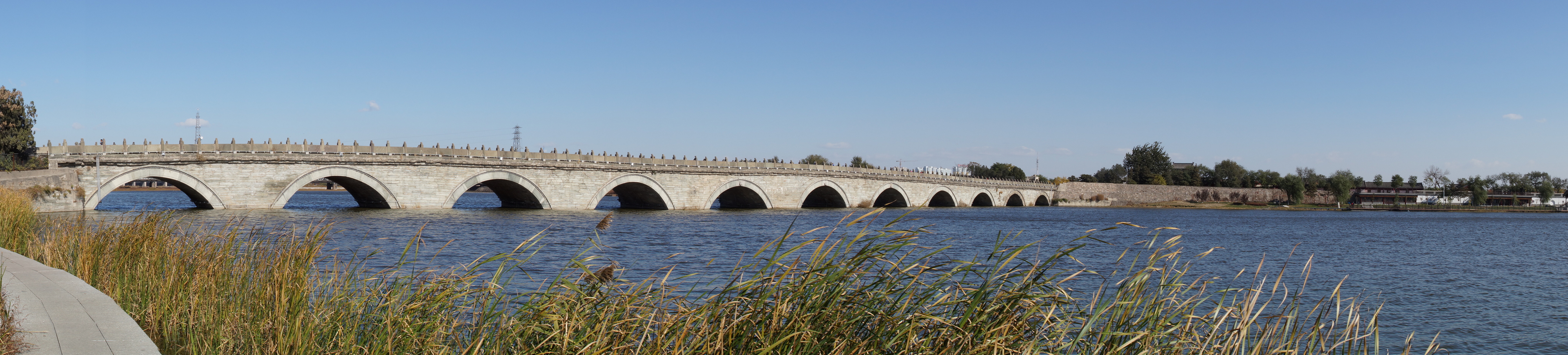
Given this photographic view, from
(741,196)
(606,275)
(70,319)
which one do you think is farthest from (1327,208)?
(70,319)

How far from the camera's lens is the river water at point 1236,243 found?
14.8m

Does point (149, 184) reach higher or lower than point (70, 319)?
lower

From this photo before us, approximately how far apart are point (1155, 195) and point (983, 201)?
30000mm

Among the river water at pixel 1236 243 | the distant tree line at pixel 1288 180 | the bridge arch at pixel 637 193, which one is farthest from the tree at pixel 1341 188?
the bridge arch at pixel 637 193

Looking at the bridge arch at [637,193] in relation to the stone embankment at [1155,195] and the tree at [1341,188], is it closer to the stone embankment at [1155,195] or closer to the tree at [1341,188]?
the stone embankment at [1155,195]

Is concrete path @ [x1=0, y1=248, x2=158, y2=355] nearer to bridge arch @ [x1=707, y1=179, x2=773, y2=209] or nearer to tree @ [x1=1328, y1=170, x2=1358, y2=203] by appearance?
bridge arch @ [x1=707, y1=179, x2=773, y2=209]

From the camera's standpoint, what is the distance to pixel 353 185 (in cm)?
4153

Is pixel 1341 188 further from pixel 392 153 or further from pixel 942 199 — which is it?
pixel 392 153

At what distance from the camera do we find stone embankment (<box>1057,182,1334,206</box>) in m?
96.9

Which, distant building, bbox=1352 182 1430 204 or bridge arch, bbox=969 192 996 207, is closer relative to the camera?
bridge arch, bbox=969 192 996 207

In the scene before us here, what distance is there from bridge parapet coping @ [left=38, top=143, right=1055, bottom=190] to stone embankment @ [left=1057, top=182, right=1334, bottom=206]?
44.9 meters

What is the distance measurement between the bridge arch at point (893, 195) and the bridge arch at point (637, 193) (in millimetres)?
17947

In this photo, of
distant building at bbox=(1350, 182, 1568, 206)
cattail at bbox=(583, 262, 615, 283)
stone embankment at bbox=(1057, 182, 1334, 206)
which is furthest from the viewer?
distant building at bbox=(1350, 182, 1568, 206)

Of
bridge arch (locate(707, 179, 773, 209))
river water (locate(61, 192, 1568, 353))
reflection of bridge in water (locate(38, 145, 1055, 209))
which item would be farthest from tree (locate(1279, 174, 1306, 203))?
bridge arch (locate(707, 179, 773, 209))
